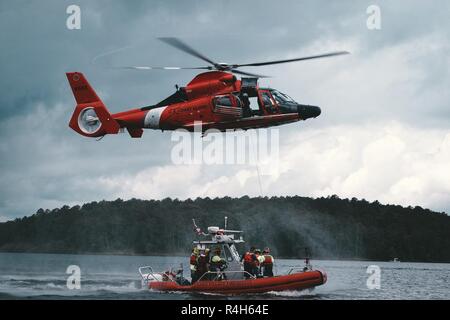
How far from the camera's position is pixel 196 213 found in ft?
289

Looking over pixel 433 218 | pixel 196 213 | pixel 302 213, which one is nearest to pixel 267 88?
pixel 196 213

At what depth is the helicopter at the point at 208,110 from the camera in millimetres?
31188

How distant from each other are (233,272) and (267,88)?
834 centimetres

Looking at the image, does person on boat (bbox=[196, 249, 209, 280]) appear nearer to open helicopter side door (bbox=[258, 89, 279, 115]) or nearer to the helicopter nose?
open helicopter side door (bbox=[258, 89, 279, 115])

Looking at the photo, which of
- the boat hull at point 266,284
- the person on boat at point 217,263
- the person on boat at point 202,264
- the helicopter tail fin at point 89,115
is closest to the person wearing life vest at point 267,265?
the boat hull at point 266,284

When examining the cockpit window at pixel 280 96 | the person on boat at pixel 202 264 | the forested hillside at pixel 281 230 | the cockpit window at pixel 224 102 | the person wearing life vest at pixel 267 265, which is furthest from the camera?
the forested hillside at pixel 281 230

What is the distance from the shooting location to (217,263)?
3164cm

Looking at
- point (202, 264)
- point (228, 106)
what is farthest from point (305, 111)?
point (202, 264)

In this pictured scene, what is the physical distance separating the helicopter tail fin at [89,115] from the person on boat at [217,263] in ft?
23.5

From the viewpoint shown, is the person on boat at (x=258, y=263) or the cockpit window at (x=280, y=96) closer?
the cockpit window at (x=280, y=96)

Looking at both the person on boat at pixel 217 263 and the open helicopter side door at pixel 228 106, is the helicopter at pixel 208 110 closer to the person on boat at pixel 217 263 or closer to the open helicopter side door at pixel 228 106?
the open helicopter side door at pixel 228 106

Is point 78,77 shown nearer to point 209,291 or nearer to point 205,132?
point 205,132

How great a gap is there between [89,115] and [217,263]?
894 cm

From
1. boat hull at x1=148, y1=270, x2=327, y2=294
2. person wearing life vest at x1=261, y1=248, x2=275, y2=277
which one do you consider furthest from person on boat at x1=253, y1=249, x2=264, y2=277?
boat hull at x1=148, y1=270, x2=327, y2=294
